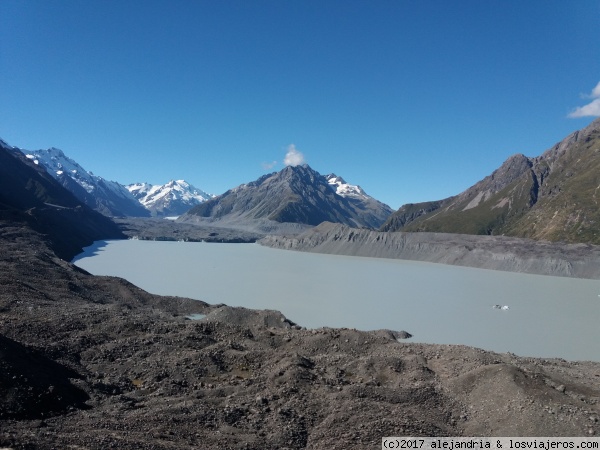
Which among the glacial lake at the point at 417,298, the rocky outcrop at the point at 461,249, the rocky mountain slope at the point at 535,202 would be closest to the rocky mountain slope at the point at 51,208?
the glacial lake at the point at 417,298

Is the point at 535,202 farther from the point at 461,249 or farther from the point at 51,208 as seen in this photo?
the point at 51,208

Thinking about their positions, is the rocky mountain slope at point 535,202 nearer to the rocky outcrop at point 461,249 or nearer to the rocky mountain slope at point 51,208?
the rocky outcrop at point 461,249

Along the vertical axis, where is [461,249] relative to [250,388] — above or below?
above

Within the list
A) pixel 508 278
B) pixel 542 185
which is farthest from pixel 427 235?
pixel 542 185

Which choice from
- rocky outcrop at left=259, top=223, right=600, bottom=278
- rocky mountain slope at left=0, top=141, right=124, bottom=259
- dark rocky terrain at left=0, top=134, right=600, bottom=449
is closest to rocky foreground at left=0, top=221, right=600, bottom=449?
dark rocky terrain at left=0, top=134, right=600, bottom=449

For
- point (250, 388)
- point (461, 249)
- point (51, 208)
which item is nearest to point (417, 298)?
point (250, 388)

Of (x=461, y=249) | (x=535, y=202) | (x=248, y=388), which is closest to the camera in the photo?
(x=248, y=388)
